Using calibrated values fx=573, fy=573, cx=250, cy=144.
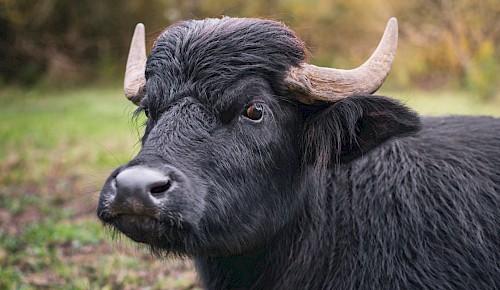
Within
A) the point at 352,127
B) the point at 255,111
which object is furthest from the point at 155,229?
the point at 352,127

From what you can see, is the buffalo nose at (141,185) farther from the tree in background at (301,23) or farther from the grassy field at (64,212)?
the tree in background at (301,23)

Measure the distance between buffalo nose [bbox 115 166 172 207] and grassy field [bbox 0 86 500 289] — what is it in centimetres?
87

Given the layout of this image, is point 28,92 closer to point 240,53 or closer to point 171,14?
point 171,14

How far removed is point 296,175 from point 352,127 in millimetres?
408

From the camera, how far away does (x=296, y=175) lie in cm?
305

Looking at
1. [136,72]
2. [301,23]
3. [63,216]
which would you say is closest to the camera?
[136,72]

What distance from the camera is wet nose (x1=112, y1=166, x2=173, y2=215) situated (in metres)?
2.32

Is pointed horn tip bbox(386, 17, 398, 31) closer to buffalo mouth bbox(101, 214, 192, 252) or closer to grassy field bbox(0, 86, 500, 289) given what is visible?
grassy field bbox(0, 86, 500, 289)

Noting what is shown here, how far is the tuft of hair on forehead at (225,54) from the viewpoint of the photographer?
2.82 meters

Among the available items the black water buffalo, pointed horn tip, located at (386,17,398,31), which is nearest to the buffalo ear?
the black water buffalo

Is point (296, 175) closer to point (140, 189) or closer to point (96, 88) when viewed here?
point (140, 189)

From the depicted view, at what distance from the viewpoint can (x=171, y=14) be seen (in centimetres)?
2362

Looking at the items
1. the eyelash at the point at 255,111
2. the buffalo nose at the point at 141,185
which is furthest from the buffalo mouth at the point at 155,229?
the eyelash at the point at 255,111

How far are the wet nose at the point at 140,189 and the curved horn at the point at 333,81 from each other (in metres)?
0.89
